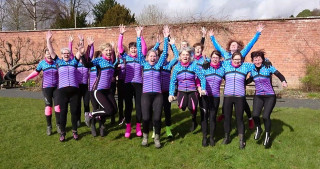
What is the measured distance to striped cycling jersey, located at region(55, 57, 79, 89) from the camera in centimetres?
532

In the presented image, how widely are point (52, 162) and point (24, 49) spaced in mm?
16408

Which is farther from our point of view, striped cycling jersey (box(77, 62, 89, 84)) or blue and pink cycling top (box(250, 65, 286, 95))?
striped cycling jersey (box(77, 62, 89, 84))

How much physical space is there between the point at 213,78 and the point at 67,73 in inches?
121

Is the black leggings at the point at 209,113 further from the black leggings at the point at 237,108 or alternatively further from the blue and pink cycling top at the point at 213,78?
the black leggings at the point at 237,108

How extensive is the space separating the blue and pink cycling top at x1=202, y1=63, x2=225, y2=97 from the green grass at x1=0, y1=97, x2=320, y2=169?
1.09m

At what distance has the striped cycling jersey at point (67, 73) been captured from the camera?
5.32m

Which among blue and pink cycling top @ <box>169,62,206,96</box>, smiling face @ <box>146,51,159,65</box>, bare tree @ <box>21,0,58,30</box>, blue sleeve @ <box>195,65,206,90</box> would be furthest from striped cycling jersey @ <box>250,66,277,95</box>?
bare tree @ <box>21,0,58,30</box>

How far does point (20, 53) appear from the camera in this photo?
18406 mm

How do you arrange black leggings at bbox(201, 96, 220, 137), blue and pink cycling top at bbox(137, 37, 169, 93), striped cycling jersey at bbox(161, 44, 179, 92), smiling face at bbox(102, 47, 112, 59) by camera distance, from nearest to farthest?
1. blue and pink cycling top at bbox(137, 37, 169, 93)
2. black leggings at bbox(201, 96, 220, 137)
3. smiling face at bbox(102, 47, 112, 59)
4. striped cycling jersey at bbox(161, 44, 179, 92)

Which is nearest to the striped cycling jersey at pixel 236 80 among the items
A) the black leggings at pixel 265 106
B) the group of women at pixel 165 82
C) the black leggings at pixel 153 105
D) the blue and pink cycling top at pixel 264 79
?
the group of women at pixel 165 82

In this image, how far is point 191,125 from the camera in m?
6.62

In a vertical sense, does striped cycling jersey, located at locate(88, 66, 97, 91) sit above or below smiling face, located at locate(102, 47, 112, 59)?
below

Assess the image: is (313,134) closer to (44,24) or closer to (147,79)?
(147,79)

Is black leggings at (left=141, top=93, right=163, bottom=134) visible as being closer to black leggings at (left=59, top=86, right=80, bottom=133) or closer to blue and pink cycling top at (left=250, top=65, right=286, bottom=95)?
black leggings at (left=59, top=86, right=80, bottom=133)
